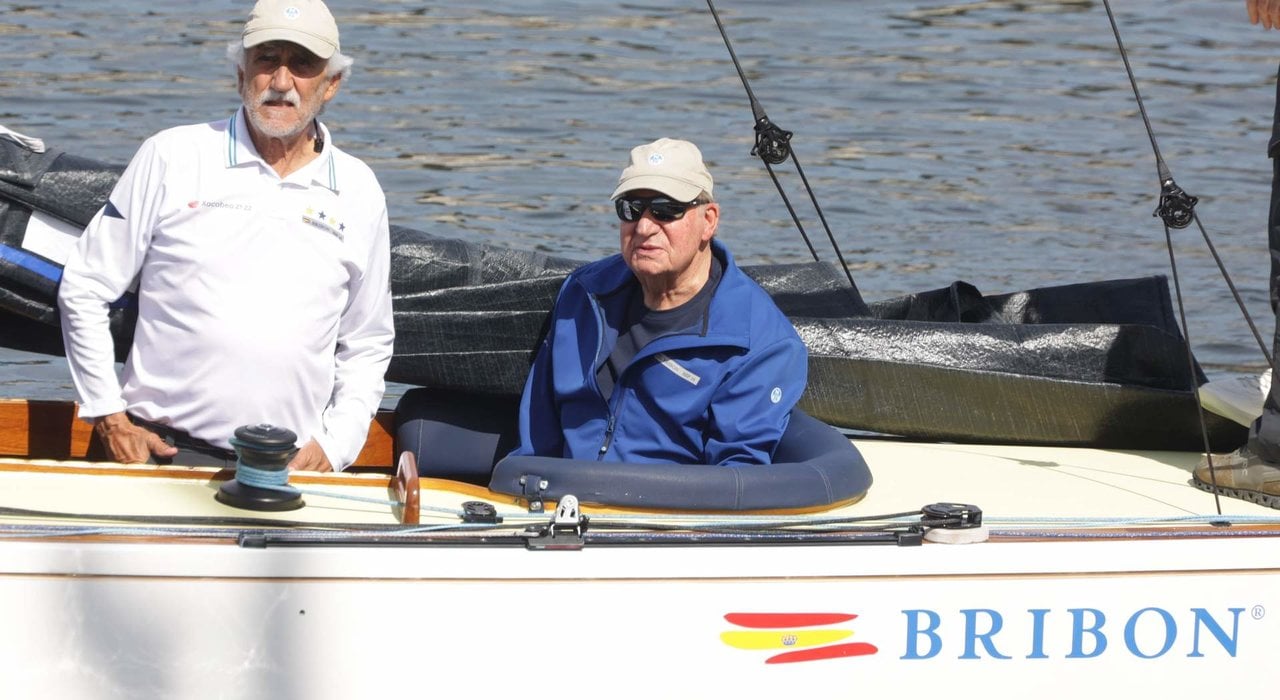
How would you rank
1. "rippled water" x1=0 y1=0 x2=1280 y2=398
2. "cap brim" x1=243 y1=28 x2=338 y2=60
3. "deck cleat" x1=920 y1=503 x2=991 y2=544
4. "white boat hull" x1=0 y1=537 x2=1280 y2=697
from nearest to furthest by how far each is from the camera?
"white boat hull" x1=0 y1=537 x2=1280 y2=697 → "deck cleat" x1=920 y1=503 x2=991 y2=544 → "cap brim" x1=243 y1=28 x2=338 y2=60 → "rippled water" x1=0 y1=0 x2=1280 y2=398

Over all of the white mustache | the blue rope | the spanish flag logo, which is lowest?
the spanish flag logo

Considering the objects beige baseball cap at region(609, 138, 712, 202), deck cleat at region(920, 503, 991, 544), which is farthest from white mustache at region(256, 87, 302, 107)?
deck cleat at region(920, 503, 991, 544)

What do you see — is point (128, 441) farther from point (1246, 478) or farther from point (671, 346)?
point (1246, 478)

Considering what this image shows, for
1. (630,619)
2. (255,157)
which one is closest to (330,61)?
(255,157)

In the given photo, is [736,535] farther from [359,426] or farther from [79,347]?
[79,347]

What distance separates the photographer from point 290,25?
12.0 feet

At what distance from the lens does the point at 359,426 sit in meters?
3.93

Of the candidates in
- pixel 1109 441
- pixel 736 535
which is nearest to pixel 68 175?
pixel 736 535

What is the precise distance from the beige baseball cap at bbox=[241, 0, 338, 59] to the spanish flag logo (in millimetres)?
1385

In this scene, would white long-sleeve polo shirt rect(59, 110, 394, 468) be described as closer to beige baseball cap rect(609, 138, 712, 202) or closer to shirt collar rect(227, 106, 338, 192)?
shirt collar rect(227, 106, 338, 192)

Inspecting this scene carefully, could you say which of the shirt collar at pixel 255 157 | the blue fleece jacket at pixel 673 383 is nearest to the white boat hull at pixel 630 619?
the blue fleece jacket at pixel 673 383

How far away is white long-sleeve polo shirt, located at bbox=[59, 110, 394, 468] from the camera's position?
146 inches

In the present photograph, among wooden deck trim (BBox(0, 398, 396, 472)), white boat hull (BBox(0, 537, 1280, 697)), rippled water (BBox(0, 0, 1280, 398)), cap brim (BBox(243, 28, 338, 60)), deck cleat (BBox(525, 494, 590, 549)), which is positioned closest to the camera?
white boat hull (BBox(0, 537, 1280, 697))

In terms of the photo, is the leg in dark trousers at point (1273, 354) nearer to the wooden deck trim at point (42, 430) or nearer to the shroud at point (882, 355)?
the shroud at point (882, 355)
